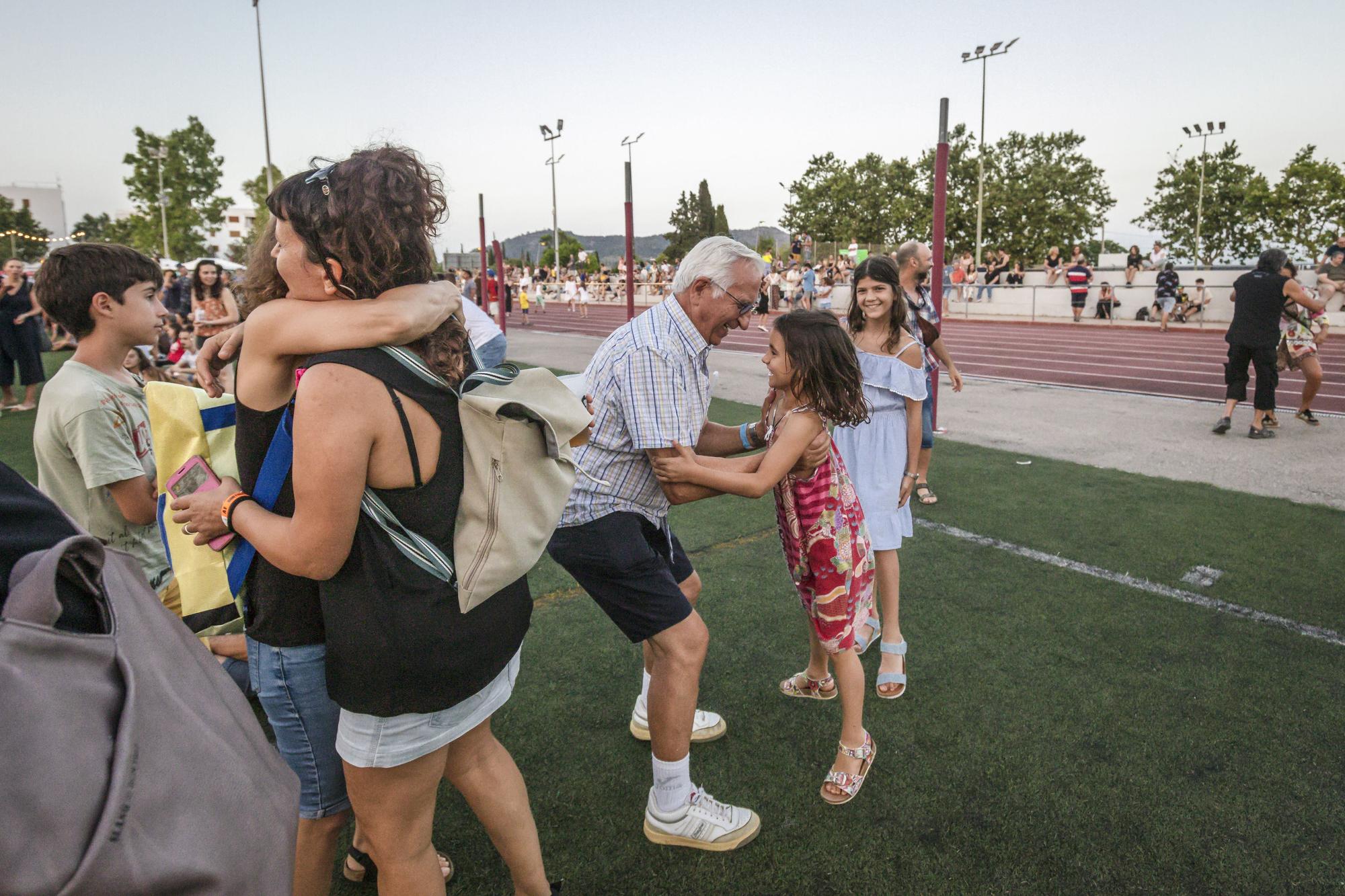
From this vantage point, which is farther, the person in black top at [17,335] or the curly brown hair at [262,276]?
the person in black top at [17,335]

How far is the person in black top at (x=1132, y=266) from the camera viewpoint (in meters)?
23.1

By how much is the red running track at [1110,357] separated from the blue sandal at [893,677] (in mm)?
8941

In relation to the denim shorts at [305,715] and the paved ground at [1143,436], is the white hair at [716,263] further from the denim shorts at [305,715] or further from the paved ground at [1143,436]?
the paved ground at [1143,436]

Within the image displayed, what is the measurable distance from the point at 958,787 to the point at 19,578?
2.78 m

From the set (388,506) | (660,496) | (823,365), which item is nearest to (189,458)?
(388,506)

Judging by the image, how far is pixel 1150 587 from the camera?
14.3 feet

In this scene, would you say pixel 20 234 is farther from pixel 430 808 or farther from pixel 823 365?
pixel 430 808

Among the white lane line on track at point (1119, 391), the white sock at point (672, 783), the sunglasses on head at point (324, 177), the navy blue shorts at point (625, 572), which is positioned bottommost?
the white sock at point (672, 783)

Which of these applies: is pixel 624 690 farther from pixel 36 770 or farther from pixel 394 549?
pixel 36 770

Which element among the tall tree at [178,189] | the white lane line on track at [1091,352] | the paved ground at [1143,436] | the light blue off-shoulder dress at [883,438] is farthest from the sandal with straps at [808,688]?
the tall tree at [178,189]

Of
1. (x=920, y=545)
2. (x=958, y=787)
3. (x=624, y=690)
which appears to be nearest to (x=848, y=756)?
(x=958, y=787)

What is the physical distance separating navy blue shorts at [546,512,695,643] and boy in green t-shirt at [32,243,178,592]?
4.73ft

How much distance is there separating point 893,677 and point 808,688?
37 centimetres

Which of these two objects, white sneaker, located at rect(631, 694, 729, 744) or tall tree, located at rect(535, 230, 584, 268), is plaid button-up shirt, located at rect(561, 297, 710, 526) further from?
tall tree, located at rect(535, 230, 584, 268)
